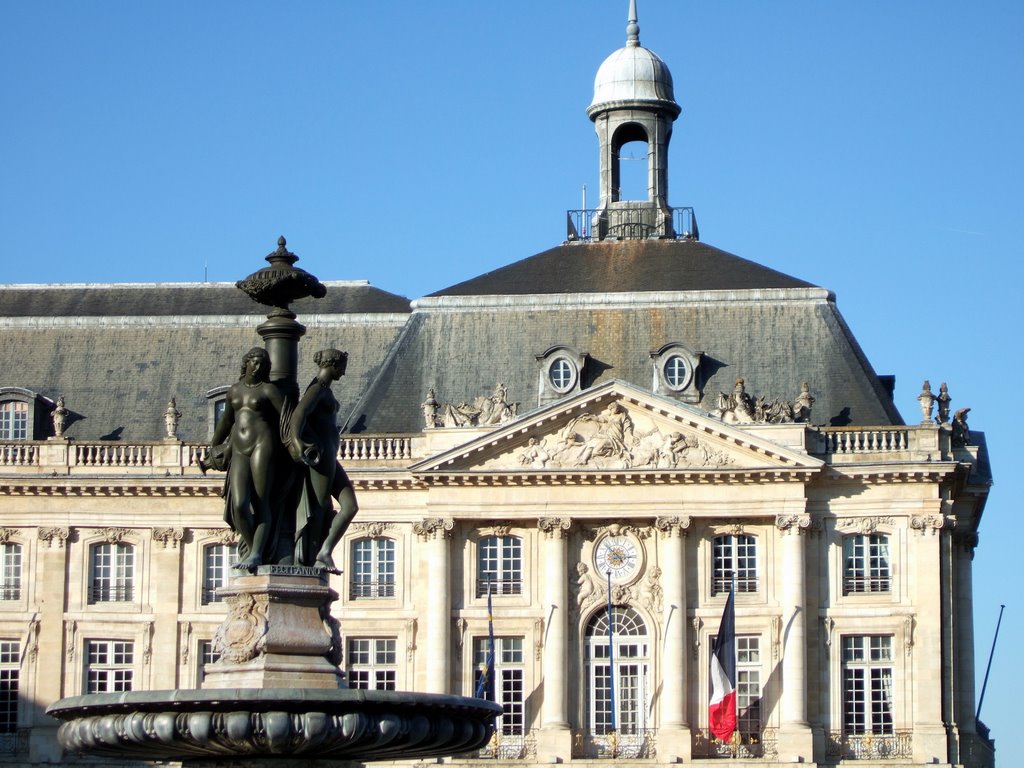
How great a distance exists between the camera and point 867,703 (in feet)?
227

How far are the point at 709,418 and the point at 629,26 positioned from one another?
66.2 ft

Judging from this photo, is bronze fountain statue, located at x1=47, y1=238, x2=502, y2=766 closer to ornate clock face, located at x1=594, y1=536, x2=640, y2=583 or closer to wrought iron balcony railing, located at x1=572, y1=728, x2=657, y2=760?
wrought iron balcony railing, located at x1=572, y1=728, x2=657, y2=760

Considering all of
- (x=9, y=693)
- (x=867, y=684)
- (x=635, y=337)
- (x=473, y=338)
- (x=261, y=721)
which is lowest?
(x=261, y=721)

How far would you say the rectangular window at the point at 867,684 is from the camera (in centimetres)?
6894

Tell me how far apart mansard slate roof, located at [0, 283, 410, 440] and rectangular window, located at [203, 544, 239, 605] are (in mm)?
3580

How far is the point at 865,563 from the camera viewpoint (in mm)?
69938

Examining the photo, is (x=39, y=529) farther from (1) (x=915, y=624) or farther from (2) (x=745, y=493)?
(1) (x=915, y=624)

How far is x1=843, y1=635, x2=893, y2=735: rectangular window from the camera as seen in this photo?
68.9 m

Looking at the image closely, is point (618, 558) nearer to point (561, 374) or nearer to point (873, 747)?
point (561, 374)

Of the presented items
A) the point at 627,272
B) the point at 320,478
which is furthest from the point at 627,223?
the point at 320,478

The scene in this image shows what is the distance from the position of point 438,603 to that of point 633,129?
60.8 ft

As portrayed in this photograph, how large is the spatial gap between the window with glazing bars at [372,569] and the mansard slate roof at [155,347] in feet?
17.3

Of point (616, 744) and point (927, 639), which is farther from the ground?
point (927, 639)

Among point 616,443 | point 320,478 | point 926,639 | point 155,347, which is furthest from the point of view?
point 155,347
